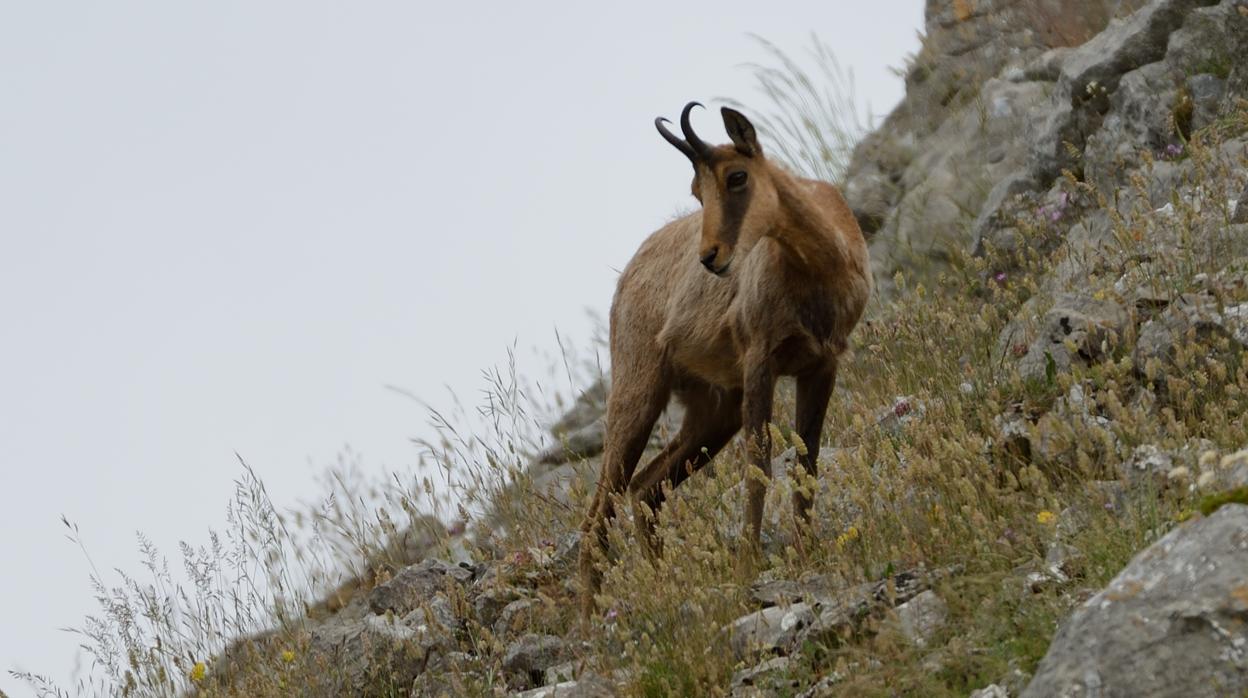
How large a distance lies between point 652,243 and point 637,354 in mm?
776

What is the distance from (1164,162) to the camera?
925cm

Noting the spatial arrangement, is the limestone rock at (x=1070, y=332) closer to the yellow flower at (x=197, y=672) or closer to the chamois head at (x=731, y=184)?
the chamois head at (x=731, y=184)

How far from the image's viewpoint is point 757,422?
6.91m

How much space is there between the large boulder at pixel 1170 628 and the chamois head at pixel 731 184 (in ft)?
10.6

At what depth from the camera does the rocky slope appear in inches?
142

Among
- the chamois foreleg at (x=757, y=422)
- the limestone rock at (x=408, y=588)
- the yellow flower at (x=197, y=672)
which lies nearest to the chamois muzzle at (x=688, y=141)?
the chamois foreleg at (x=757, y=422)

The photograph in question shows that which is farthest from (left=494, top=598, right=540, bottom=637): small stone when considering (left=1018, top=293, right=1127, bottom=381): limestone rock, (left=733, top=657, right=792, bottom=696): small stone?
(left=1018, top=293, right=1127, bottom=381): limestone rock

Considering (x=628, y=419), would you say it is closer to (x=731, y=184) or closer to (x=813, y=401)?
(x=813, y=401)

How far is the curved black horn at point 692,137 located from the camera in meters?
6.59

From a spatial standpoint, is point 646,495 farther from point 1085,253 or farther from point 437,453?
point 1085,253

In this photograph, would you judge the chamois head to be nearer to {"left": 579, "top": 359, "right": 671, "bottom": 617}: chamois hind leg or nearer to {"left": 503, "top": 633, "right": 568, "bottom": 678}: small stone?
{"left": 579, "top": 359, "right": 671, "bottom": 617}: chamois hind leg

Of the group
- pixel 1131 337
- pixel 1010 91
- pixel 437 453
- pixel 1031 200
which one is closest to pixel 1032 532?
pixel 1131 337

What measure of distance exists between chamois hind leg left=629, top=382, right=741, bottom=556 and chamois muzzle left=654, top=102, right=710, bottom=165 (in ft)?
5.19

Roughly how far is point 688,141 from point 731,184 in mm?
302
